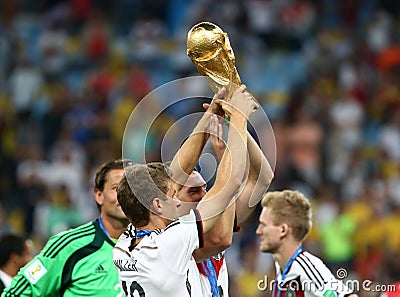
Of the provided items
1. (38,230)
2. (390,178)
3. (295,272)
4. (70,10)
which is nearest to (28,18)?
(70,10)

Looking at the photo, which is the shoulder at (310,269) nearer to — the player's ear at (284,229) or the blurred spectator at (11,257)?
the player's ear at (284,229)

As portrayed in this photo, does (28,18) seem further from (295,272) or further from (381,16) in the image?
(295,272)

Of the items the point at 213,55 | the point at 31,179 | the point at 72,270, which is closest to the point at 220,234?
the point at 213,55

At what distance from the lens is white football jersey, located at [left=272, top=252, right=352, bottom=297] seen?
5691 mm

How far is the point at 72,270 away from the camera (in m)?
6.15

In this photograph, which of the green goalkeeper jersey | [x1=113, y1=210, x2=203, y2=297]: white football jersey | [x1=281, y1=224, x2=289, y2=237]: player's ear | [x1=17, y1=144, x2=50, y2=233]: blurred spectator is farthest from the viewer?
[x1=17, y1=144, x2=50, y2=233]: blurred spectator

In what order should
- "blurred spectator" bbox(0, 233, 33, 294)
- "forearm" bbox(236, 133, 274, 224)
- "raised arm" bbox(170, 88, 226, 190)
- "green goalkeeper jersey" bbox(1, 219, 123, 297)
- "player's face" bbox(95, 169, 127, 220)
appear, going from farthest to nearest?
"blurred spectator" bbox(0, 233, 33, 294) < "player's face" bbox(95, 169, 127, 220) < "green goalkeeper jersey" bbox(1, 219, 123, 297) < "forearm" bbox(236, 133, 274, 224) < "raised arm" bbox(170, 88, 226, 190)

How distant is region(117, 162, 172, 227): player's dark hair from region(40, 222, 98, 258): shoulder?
1.39 metres

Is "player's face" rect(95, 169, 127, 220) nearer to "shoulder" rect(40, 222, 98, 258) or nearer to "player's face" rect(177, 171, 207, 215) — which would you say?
"shoulder" rect(40, 222, 98, 258)

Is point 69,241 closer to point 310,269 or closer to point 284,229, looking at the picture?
point 284,229

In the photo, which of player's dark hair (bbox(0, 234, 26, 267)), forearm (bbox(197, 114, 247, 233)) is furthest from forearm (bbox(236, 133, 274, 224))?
player's dark hair (bbox(0, 234, 26, 267))

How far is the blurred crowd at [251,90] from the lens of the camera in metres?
12.3

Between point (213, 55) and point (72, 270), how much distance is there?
1946 mm

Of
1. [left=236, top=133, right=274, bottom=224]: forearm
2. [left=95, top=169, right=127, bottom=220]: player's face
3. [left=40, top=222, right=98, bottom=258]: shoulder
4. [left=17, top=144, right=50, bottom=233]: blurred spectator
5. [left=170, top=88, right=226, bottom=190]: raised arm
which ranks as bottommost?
[left=17, top=144, right=50, bottom=233]: blurred spectator
